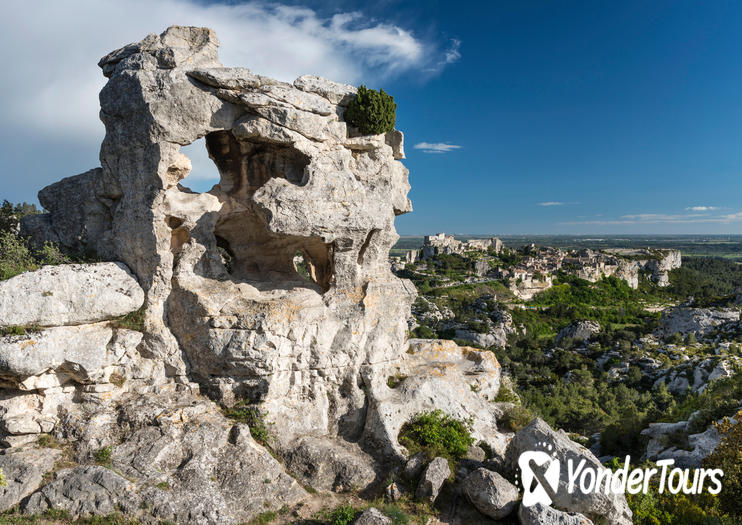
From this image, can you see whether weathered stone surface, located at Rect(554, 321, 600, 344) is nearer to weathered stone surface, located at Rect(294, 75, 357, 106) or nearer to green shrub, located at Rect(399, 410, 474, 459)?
green shrub, located at Rect(399, 410, 474, 459)

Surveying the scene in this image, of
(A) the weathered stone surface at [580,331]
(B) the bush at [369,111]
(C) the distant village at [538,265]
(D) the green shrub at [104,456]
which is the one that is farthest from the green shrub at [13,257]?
(C) the distant village at [538,265]

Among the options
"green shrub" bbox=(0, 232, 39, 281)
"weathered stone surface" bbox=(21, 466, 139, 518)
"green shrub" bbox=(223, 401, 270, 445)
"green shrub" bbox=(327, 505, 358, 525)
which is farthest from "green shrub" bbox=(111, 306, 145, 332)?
"green shrub" bbox=(327, 505, 358, 525)

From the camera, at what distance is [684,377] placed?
121 feet

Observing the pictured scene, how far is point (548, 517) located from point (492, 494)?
1.26 meters

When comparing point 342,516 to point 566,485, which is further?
point 566,485

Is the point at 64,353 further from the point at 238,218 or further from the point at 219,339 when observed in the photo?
the point at 238,218

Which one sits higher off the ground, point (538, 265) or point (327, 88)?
point (327, 88)

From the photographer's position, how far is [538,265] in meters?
108

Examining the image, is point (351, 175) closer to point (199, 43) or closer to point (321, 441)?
point (199, 43)

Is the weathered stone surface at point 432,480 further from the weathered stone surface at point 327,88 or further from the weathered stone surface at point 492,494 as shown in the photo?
the weathered stone surface at point 327,88

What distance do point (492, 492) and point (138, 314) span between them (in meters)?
10.6

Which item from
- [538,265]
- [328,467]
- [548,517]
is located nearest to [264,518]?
[328,467]

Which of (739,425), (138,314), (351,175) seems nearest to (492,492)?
(739,425)

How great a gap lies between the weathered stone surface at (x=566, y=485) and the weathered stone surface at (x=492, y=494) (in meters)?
1.01
